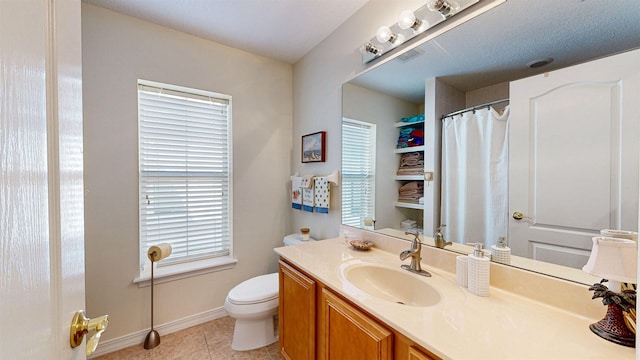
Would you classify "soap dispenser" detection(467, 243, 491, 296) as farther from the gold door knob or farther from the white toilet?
the white toilet

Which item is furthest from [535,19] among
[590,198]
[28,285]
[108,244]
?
[108,244]

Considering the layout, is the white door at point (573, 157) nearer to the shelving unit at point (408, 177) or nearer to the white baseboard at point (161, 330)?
the shelving unit at point (408, 177)

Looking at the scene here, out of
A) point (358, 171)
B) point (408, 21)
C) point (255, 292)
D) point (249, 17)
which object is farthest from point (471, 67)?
point (255, 292)

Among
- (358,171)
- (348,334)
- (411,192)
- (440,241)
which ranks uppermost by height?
(358,171)

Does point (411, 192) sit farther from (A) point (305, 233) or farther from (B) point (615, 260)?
(A) point (305, 233)

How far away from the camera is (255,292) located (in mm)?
1774

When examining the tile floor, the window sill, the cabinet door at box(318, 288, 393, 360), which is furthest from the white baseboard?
the cabinet door at box(318, 288, 393, 360)

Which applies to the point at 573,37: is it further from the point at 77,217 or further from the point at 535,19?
the point at 77,217

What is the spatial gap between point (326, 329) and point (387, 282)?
398mm

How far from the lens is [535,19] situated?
3.18 feet

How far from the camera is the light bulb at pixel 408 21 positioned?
1.34 metres

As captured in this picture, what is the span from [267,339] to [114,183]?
1.64m

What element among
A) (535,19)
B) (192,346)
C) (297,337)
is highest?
(535,19)

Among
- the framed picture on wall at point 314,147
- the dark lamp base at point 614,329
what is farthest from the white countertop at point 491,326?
the framed picture on wall at point 314,147
